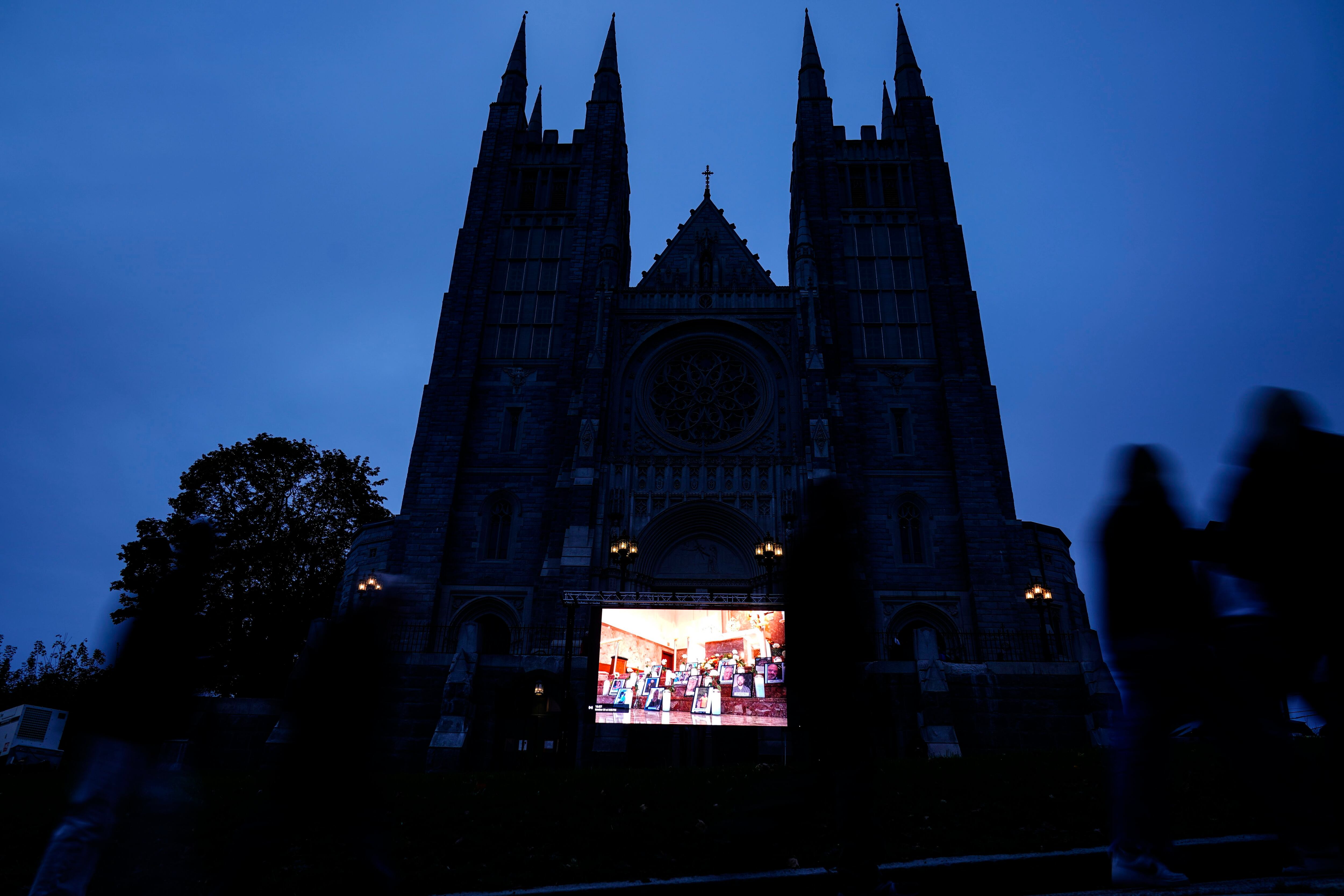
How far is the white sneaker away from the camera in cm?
350

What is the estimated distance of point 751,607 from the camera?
14523mm

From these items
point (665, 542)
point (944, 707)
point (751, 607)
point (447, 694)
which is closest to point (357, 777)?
point (751, 607)

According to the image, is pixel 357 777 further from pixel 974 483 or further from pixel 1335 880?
pixel 974 483

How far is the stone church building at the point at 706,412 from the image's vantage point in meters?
25.8

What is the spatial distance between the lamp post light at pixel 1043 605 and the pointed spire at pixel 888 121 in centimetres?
2241

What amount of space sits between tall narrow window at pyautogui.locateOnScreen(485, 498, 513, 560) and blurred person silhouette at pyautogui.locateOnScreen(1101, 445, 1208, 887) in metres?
24.9

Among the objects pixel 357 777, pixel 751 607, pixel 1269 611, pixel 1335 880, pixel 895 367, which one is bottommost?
pixel 1335 880

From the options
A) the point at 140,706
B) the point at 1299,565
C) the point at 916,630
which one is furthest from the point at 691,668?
the point at 916,630

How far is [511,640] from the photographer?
2591 centimetres

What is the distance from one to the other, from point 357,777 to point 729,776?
21.1ft

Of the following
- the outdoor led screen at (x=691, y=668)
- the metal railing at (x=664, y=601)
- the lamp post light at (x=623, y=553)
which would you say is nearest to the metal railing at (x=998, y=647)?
the metal railing at (x=664, y=601)

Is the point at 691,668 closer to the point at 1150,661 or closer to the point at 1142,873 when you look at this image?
the point at 1142,873

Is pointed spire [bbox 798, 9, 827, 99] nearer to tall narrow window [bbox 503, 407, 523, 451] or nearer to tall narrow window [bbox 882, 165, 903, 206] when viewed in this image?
tall narrow window [bbox 882, 165, 903, 206]

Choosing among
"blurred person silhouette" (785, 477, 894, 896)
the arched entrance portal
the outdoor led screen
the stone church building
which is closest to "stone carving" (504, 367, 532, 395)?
the stone church building
